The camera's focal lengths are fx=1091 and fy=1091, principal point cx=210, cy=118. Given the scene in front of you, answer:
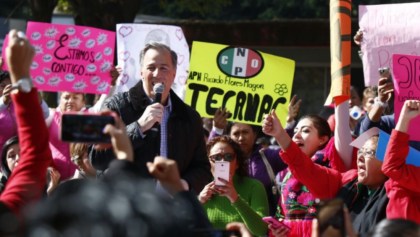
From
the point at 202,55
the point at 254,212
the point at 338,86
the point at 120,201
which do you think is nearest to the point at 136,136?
the point at 254,212

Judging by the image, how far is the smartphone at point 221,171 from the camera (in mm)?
6648

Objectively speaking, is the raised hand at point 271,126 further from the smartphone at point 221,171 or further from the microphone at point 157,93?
the microphone at point 157,93

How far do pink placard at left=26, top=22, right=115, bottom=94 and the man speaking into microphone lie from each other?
9.61 feet

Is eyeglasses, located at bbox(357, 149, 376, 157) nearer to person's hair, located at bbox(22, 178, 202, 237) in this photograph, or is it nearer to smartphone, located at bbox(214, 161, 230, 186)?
smartphone, located at bbox(214, 161, 230, 186)

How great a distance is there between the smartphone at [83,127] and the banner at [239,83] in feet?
15.9

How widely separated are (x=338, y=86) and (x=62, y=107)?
310 centimetres

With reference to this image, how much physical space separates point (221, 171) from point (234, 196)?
179mm

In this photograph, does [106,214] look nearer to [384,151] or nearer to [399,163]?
[399,163]

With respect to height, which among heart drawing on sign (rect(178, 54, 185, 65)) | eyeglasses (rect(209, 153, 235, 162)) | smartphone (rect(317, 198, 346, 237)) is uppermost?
heart drawing on sign (rect(178, 54, 185, 65))

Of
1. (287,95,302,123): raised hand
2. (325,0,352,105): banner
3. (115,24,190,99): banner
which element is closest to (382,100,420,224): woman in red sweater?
(325,0,352,105): banner

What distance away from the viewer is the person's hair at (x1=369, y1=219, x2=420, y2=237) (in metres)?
3.83

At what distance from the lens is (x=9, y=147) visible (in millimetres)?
7023

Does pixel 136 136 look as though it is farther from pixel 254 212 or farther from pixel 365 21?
pixel 365 21

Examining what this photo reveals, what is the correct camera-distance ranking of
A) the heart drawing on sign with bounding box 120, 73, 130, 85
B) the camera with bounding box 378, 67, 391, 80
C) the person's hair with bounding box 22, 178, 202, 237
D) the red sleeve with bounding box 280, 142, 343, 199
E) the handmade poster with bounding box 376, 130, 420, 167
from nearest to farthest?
the person's hair with bounding box 22, 178, 202, 237 → the handmade poster with bounding box 376, 130, 420, 167 → the red sleeve with bounding box 280, 142, 343, 199 → the camera with bounding box 378, 67, 391, 80 → the heart drawing on sign with bounding box 120, 73, 130, 85
